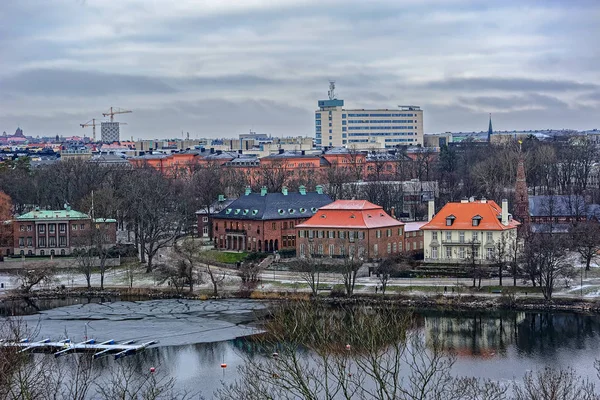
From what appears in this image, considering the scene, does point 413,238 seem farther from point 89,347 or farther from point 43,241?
point 89,347

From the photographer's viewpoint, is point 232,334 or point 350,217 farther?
point 350,217

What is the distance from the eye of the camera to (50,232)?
72.1 meters

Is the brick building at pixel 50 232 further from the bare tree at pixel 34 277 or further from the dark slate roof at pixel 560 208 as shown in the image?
the dark slate roof at pixel 560 208

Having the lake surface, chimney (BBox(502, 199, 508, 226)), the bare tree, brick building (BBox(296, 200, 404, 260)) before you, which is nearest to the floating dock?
the lake surface

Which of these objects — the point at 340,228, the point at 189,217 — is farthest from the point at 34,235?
the point at 340,228

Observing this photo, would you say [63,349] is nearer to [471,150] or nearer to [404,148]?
[471,150]

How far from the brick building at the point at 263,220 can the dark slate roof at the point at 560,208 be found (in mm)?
14157

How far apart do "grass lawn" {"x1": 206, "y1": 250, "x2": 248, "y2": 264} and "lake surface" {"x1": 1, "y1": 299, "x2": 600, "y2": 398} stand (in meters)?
10.5

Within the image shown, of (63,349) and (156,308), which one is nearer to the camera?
(63,349)

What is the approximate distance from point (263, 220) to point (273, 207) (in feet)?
6.98

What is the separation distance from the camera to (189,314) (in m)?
52.1

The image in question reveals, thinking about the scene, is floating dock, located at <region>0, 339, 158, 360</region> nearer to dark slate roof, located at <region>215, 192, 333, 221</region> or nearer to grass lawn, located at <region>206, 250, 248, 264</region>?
grass lawn, located at <region>206, 250, 248, 264</region>

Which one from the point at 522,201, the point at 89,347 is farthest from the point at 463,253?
the point at 89,347

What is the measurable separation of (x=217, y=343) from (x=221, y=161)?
100026mm
